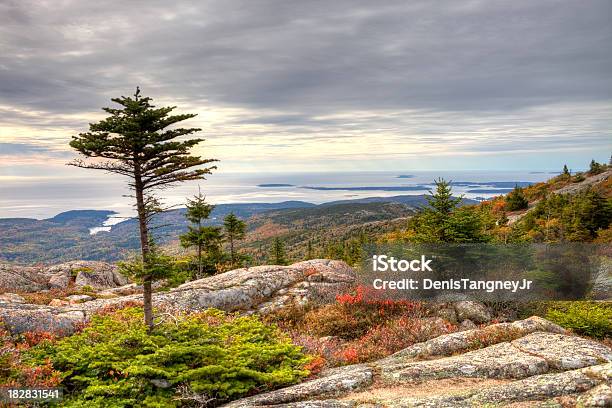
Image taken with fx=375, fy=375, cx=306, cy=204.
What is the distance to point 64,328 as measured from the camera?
16.0m

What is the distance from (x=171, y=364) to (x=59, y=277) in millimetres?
33380

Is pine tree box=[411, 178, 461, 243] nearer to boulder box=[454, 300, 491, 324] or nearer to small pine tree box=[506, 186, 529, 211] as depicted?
boulder box=[454, 300, 491, 324]

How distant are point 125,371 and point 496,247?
17580 millimetres

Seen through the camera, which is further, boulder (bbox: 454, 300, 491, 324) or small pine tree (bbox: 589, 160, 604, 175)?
small pine tree (bbox: 589, 160, 604, 175)

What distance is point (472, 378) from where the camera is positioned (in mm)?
9578

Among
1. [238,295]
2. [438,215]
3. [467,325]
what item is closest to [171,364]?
[238,295]

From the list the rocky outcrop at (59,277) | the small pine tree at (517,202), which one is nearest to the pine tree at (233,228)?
the rocky outcrop at (59,277)

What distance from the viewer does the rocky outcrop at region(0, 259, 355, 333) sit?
1705cm

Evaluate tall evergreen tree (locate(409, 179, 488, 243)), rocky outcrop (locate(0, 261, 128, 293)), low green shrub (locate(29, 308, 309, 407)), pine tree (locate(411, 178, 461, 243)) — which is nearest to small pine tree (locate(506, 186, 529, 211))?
tall evergreen tree (locate(409, 179, 488, 243))

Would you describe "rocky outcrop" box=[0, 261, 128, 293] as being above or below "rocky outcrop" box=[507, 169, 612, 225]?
below

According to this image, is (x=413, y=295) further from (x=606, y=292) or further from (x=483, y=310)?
(x=606, y=292)

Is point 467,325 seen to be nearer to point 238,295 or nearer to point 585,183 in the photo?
point 238,295

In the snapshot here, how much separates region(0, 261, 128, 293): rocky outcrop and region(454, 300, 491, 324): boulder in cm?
3341

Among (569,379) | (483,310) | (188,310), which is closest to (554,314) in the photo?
(483,310)
